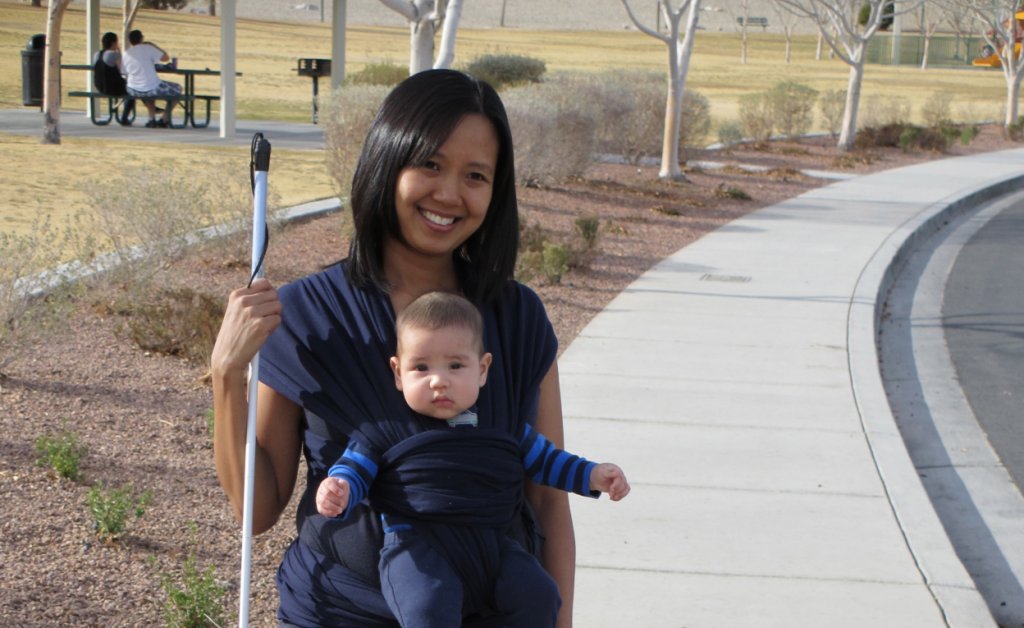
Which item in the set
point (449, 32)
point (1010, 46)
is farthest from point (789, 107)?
point (449, 32)

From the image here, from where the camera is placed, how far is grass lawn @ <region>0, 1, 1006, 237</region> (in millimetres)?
15562

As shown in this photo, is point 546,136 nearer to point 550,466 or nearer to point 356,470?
point 550,466

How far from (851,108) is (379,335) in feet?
83.4

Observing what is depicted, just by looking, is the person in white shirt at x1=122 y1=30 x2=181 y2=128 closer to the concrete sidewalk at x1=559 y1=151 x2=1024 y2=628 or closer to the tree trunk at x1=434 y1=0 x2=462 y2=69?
the concrete sidewalk at x1=559 y1=151 x2=1024 y2=628

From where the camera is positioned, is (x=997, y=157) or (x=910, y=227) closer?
(x=910, y=227)

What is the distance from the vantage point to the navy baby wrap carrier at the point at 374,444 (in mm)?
2416

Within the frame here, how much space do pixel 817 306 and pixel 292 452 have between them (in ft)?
27.1

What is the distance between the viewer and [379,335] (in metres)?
2.54

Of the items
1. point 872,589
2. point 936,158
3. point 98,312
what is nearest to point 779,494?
point 872,589

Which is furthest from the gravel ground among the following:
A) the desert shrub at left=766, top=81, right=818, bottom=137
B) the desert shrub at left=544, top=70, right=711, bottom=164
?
the desert shrub at left=766, top=81, right=818, bottom=137

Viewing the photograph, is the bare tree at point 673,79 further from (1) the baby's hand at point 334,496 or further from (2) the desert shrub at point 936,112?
(1) the baby's hand at point 334,496

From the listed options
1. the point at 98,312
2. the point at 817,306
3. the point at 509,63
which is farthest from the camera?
the point at 509,63

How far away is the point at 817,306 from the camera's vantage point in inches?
408

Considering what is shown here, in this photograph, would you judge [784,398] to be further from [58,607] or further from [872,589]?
[58,607]
